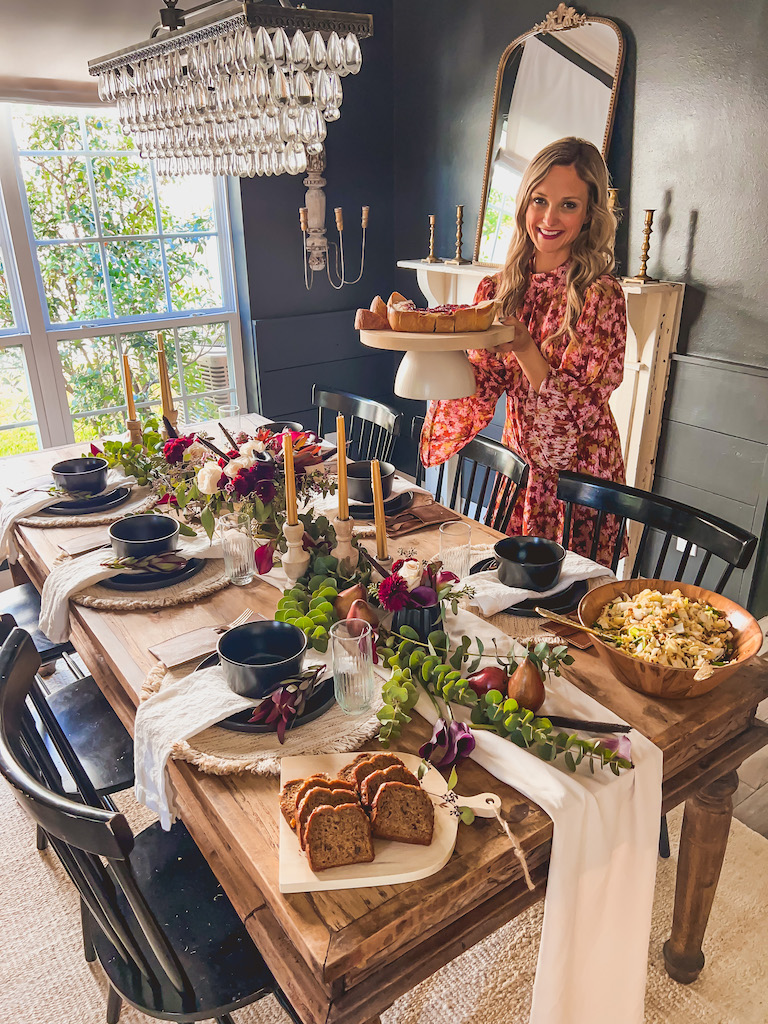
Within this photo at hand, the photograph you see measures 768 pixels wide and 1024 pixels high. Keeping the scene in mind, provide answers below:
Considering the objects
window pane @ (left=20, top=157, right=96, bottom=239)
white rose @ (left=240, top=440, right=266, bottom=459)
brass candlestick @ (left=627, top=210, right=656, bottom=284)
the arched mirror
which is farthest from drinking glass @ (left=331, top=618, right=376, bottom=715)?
window pane @ (left=20, top=157, right=96, bottom=239)

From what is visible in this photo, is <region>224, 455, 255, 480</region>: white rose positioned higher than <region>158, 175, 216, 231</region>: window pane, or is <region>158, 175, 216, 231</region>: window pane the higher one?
<region>158, 175, 216, 231</region>: window pane

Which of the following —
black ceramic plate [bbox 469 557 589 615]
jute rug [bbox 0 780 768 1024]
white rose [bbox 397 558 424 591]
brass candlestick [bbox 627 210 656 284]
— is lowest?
jute rug [bbox 0 780 768 1024]

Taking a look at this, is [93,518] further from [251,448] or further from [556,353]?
[556,353]

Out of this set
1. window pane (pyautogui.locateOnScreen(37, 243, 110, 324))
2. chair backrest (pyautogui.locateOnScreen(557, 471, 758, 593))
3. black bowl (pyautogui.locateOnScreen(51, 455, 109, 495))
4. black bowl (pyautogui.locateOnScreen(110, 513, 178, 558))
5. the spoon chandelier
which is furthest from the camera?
window pane (pyautogui.locateOnScreen(37, 243, 110, 324))

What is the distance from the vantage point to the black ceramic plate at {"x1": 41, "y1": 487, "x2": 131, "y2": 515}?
6.50ft

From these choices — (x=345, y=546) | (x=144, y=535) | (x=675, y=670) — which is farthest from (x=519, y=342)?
(x=144, y=535)

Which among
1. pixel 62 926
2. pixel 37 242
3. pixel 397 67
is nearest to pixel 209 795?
pixel 62 926

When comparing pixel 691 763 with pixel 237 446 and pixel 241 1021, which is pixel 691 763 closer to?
pixel 241 1021

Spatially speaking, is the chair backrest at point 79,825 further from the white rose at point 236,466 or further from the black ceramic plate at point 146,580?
the white rose at point 236,466

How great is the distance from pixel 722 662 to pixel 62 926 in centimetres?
153

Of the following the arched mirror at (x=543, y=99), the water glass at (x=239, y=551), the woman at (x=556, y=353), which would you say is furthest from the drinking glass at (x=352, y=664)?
the arched mirror at (x=543, y=99)

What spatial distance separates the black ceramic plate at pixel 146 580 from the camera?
5.20 ft

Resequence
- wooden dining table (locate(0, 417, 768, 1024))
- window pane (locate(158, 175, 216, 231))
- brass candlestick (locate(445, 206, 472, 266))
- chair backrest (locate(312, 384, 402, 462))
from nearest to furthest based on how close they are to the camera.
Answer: wooden dining table (locate(0, 417, 768, 1024)) < chair backrest (locate(312, 384, 402, 462)) < brass candlestick (locate(445, 206, 472, 266)) < window pane (locate(158, 175, 216, 231))

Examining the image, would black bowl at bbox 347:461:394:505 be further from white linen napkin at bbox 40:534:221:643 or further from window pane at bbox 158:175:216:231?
window pane at bbox 158:175:216:231
